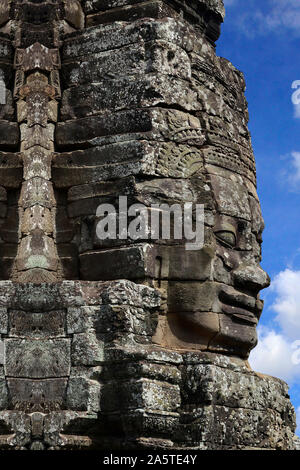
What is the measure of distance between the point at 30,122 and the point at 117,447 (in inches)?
171

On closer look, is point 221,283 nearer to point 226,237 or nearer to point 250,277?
point 250,277

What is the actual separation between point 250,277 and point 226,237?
1.98 feet

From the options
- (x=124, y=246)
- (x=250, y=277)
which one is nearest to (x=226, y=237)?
(x=250, y=277)

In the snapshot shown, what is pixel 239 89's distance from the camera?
461 inches

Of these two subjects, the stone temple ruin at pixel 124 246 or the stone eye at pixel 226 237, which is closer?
the stone temple ruin at pixel 124 246

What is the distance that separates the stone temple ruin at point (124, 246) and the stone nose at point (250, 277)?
0.09ft

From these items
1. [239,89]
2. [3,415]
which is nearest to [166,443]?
[3,415]

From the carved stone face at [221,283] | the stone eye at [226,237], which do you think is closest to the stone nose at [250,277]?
the carved stone face at [221,283]

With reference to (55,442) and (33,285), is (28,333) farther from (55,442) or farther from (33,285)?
(55,442)

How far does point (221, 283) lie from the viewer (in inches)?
385

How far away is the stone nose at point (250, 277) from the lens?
9992mm

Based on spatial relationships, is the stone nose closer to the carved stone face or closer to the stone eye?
the carved stone face

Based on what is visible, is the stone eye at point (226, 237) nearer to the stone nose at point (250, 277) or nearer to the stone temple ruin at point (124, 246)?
the stone temple ruin at point (124, 246)

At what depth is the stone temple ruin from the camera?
350 inches
